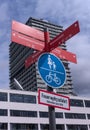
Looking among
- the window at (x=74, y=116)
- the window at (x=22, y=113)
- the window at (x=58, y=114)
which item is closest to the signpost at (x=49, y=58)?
the window at (x=22, y=113)

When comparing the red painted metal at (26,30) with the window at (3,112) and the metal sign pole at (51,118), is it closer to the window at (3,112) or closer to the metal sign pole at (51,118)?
the metal sign pole at (51,118)

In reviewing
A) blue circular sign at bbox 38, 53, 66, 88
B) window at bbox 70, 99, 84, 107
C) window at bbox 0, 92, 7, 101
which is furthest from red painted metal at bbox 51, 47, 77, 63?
window at bbox 70, 99, 84, 107

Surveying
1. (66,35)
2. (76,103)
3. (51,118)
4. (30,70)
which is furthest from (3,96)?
(30,70)

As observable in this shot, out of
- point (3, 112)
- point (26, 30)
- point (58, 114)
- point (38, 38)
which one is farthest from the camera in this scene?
point (58, 114)

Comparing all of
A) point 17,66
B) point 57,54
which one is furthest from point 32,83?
point 57,54

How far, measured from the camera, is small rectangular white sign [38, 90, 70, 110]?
6.56 metres

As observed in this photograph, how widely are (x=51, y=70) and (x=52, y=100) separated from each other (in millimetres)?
723

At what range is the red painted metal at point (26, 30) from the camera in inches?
282

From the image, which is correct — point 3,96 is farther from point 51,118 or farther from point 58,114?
point 51,118

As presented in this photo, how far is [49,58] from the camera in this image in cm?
706

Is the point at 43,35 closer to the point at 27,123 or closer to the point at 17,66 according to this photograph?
the point at 27,123

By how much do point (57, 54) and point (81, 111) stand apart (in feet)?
254

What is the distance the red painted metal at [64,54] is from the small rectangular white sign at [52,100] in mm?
1397

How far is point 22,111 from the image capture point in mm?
70875
